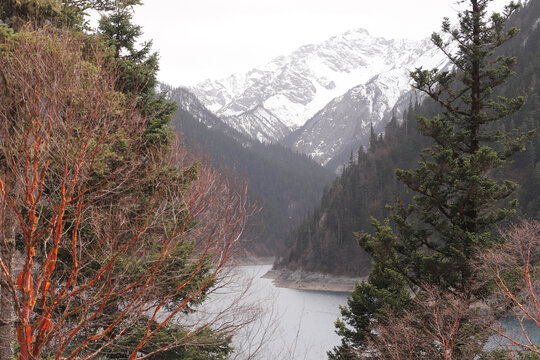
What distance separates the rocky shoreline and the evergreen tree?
78.6m

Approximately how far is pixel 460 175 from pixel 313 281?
90289 mm

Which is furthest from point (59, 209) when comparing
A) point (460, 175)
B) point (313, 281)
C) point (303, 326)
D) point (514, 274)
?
point (313, 281)

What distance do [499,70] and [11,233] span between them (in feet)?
48.7

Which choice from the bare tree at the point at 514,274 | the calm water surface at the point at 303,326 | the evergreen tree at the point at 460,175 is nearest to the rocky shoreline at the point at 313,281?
the calm water surface at the point at 303,326

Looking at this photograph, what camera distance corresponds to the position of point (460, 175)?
13.2 m

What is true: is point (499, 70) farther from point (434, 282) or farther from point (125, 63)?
point (125, 63)

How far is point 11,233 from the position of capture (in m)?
5.32

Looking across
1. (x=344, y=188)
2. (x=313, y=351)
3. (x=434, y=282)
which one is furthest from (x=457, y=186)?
(x=344, y=188)

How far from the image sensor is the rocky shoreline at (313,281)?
93812 mm

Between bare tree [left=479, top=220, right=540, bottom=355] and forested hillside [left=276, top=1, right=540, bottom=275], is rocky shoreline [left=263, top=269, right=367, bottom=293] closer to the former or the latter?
forested hillside [left=276, top=1, right=540, bottom=275]

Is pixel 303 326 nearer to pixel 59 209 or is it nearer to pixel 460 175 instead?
pixel 460 175

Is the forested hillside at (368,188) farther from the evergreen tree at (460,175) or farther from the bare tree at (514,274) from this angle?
the bare tree at (514,274)

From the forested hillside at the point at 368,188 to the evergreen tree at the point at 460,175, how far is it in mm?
84728

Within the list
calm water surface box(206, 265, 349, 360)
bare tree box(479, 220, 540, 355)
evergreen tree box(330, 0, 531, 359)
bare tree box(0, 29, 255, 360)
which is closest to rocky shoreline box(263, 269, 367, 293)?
calm water surface box(206, 265, 349, 360)
